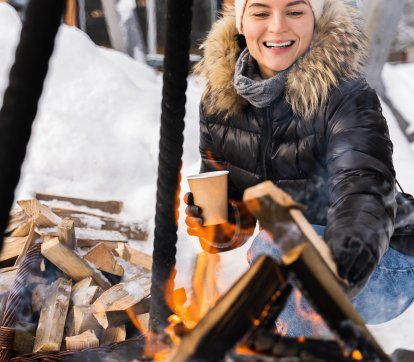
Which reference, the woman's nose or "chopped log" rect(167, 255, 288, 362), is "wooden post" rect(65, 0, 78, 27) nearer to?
the woman's nose

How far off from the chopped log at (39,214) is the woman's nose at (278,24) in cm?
194

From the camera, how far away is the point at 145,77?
7.90 metres

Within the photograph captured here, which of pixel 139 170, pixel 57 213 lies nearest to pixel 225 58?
pixel 57 213

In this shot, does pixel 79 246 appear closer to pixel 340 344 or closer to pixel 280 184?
pixel 280 184

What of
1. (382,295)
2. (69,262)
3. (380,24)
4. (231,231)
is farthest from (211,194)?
(380,24)

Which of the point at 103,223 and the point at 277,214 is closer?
the point at 277,214

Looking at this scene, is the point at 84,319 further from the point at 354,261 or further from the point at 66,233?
the point at 354,261

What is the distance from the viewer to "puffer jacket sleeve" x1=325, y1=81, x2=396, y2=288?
1393 millimetres

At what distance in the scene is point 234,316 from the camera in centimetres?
115

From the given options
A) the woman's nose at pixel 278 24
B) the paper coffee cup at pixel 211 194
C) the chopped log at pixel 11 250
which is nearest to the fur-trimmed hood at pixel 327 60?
the woman's nose at pixel 278 24

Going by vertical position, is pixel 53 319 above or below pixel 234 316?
below

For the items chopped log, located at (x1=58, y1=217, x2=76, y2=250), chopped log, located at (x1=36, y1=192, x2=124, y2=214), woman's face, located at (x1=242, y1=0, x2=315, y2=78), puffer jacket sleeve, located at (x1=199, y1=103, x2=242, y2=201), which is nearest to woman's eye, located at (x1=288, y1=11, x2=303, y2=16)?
woman's face, located at (x1=242, y1=0, x2=315, y2=78)

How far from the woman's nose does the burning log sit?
1298 mm

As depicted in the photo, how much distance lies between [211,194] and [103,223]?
72.5 inches
